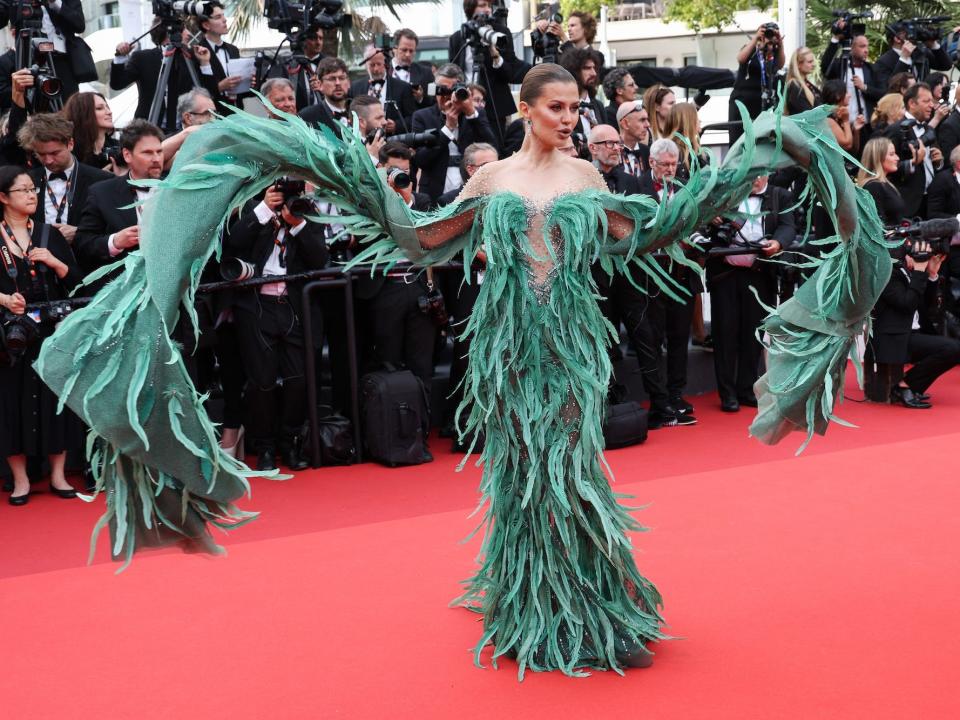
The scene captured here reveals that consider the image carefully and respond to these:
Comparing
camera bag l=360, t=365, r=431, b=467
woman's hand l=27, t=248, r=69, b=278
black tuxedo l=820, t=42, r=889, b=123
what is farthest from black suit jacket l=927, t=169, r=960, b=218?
woman's hand l=27, t=248, r=69, b=278

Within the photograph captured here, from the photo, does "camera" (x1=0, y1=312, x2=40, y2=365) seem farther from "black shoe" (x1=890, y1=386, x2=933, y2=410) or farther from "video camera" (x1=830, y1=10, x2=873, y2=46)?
"video camera" (x1=830, y1=10, x2=873, y2=46)

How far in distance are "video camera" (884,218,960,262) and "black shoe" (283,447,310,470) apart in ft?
12.6

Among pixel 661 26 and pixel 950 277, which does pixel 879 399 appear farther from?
pixel 661 26

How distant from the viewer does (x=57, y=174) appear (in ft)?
19.5

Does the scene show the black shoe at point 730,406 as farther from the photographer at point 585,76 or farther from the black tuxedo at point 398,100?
the black tuxedo at point 398,100

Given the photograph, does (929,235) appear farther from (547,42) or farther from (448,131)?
(448,131)

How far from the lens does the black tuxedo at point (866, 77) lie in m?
9.47

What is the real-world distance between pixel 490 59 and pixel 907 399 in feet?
11.7

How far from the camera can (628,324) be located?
670cm

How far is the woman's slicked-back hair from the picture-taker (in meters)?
3.32

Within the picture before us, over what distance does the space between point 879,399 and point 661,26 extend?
27574 millimetres

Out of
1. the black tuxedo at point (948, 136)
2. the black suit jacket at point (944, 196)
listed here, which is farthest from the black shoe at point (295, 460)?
the black tuxedo at point (948, 136)

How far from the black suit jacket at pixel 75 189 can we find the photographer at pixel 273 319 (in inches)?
29.7

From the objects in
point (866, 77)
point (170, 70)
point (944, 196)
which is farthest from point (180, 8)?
point (866, 77)
